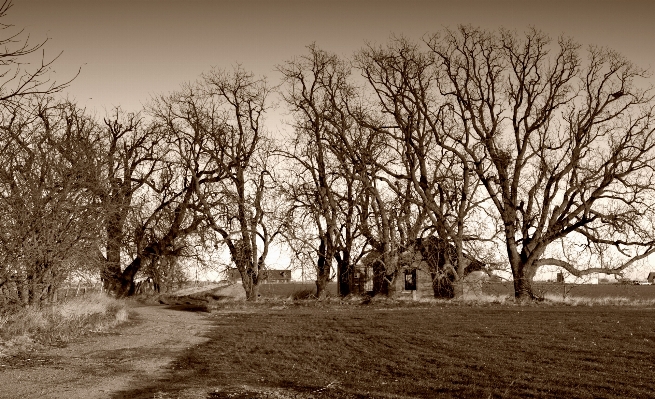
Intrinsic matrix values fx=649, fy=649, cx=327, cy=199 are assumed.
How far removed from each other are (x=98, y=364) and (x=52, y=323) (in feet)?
14.7

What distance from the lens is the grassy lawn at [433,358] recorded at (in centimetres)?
1095

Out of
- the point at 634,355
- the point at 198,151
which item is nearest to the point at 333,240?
the point at 198,151

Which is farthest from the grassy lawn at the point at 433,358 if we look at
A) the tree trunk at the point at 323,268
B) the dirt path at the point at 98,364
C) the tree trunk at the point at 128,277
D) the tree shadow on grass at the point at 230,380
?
the tree trunk at the point at 128,277

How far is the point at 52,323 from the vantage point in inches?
711

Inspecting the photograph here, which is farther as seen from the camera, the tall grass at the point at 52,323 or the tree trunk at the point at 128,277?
the tree trunk at the point at 128,277

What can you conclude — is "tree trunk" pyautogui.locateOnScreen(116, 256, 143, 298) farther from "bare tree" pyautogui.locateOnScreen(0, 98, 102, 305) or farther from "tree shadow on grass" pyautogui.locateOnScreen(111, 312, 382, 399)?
"tree shadow on grass" pyautogui.locateOnScreen(111, 312, 382, 399)

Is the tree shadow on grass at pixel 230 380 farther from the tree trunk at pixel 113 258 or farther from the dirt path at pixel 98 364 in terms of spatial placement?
the tree trunk at pixel 113 258

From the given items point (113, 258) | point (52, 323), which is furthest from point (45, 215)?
point (113, 258)

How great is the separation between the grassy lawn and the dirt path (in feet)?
2.15

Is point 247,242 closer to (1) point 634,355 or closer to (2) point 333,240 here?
(2) point 333,240

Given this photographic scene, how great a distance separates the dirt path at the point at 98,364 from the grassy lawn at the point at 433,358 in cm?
65

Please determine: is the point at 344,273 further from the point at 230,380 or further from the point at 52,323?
the point at 230,380

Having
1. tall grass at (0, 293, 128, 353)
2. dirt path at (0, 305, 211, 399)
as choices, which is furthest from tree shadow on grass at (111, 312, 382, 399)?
tall grass at (0, 293, 128, 353)

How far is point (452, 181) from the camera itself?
109 ft
